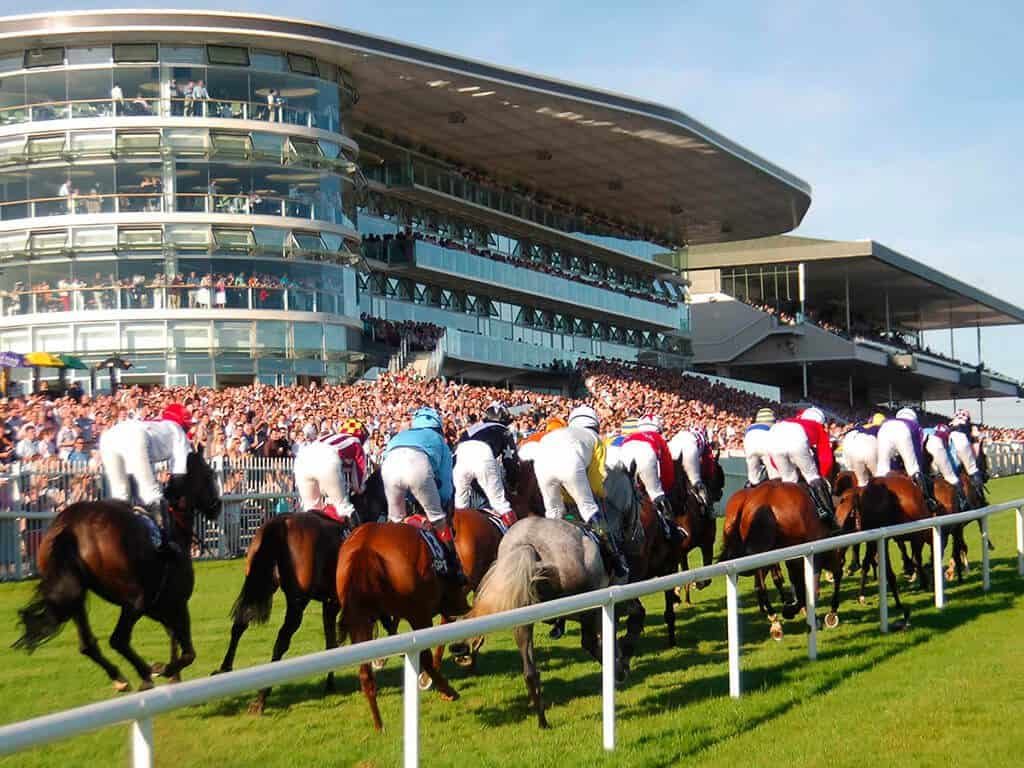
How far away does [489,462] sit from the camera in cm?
963

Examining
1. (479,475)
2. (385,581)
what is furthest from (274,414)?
(385,581)

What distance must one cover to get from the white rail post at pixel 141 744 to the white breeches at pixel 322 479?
520cm

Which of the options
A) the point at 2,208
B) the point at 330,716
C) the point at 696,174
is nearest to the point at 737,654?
the point at 330,716

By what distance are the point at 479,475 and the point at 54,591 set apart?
9.94ft

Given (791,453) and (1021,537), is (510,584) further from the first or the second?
(1021,537)

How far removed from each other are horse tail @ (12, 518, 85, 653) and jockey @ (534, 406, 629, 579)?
9.27ft

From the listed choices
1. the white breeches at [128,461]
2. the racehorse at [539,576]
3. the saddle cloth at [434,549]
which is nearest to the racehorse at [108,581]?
the white breeches at [128,461]

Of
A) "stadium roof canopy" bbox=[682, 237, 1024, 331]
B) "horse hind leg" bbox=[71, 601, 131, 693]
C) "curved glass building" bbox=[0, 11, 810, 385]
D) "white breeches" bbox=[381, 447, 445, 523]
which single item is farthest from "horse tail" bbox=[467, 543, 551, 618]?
"stadium roof canopy" bbox=[682, 237, 1024, 331]

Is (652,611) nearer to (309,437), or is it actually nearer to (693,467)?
(693,467)

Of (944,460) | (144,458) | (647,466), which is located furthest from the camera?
(944,460)

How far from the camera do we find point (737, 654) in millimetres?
7695

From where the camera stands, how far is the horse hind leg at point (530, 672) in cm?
692

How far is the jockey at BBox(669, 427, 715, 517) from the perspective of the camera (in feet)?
41.8

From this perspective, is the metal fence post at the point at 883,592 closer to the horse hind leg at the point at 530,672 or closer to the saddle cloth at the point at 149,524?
the horse hind leg at the point at 530,672
